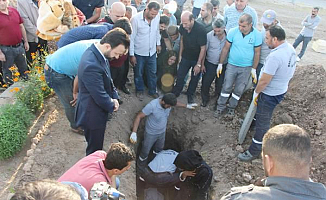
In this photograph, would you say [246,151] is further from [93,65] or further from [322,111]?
[93,65]

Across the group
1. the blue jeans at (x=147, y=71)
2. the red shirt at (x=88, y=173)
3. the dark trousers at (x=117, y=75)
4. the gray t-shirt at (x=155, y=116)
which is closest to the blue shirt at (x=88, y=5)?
the blue jeans at (x=147, y=71)

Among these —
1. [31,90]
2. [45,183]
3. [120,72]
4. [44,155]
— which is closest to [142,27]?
[120,72]

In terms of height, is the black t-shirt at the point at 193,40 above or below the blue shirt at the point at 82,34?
below

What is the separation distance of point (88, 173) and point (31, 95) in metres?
2.53

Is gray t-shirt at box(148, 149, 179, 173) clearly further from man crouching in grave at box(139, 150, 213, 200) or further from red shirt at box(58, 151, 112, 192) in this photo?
red shirt at box(58, 151, 112, 192)

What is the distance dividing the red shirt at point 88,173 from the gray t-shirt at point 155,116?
2.08 metres

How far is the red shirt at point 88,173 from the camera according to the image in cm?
241

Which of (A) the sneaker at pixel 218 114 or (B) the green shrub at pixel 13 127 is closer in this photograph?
(B) the green shrub at pixel 13 127

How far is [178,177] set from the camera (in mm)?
4398

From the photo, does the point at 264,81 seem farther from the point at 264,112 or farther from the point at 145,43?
the point at 145,43

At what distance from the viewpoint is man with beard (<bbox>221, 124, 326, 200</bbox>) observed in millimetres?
1737

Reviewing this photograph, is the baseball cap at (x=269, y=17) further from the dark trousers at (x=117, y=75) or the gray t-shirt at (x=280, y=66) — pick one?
the dark trousers at (x=117, y=75)

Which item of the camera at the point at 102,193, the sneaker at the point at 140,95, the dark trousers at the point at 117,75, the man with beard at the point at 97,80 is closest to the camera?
the camera at the point at 102,193

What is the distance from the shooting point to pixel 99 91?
3.14m
